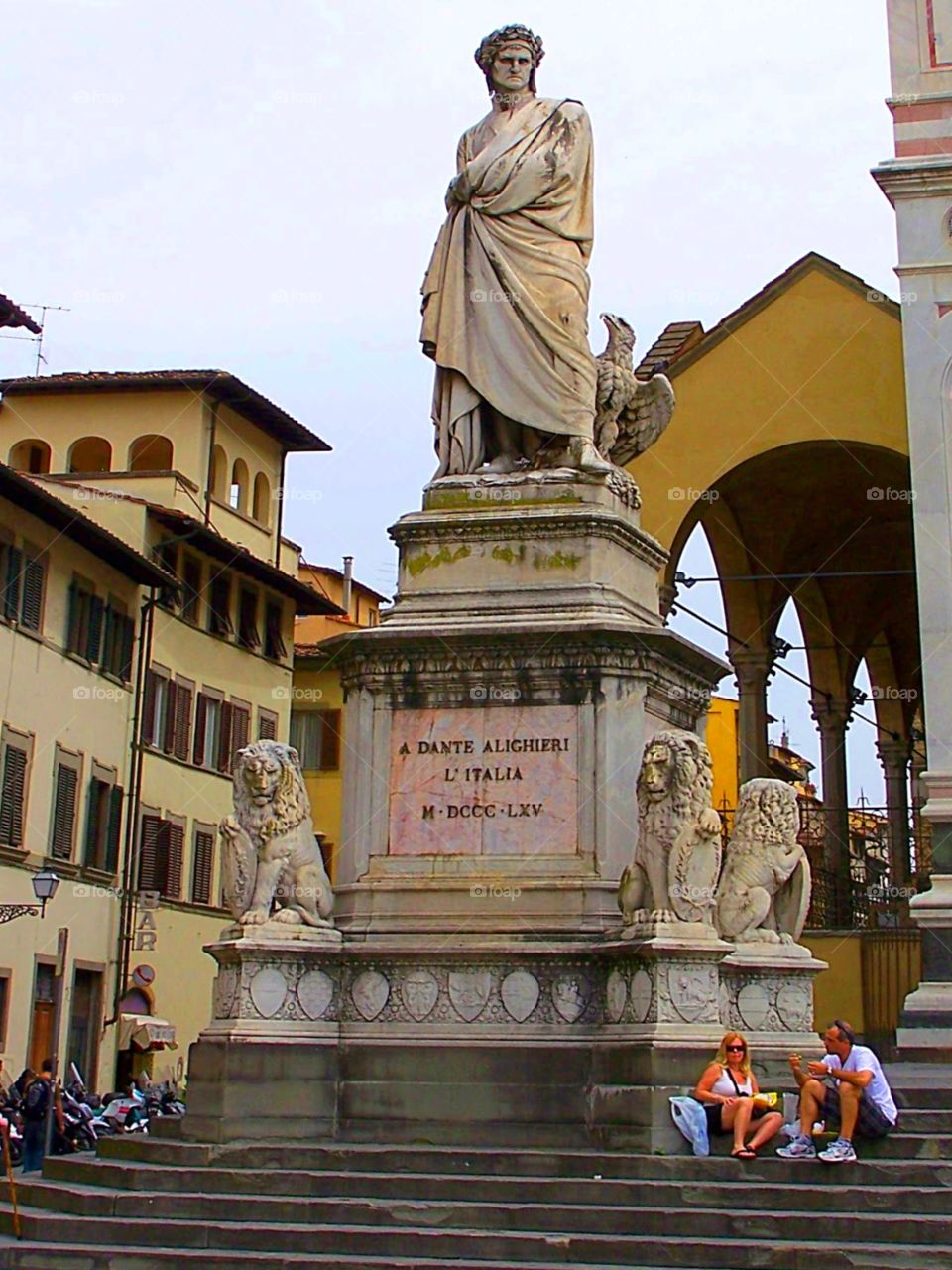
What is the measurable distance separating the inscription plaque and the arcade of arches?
12590mm

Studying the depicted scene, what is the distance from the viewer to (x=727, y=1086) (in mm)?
11438

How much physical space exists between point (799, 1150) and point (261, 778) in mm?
4240

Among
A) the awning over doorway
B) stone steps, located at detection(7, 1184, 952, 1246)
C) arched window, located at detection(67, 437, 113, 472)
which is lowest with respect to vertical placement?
stone steps, located at detection(7, 1184, 952, 1246)

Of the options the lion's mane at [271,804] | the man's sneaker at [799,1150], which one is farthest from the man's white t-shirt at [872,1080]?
the lion's mane at [271,804]

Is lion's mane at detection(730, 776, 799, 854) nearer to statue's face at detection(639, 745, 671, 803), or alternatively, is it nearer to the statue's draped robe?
statue's face at detection(639, 745, 671, 803)

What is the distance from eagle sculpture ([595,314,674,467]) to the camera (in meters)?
14.8

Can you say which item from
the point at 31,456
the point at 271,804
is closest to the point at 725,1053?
the point at 271,804

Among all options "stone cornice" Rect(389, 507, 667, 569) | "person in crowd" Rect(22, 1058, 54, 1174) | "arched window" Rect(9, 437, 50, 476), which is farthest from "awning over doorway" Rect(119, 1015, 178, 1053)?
"stone cornice" Rect(389, 507, 667, 569)

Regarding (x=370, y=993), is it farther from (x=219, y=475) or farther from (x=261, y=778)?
(x=219, y=475)

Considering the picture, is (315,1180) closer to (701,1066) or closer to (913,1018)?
(701,1066)

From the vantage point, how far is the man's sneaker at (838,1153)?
35.9 ft

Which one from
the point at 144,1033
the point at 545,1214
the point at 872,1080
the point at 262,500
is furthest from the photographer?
the point at 262,500

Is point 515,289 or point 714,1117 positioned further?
point 515,289

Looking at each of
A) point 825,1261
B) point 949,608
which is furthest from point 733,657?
point 825,1261
